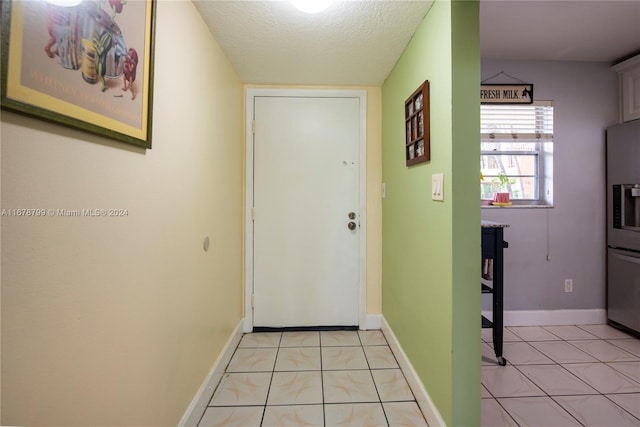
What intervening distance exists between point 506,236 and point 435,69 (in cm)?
186

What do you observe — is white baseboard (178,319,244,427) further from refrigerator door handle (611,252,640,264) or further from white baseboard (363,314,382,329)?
refrigerator door handle (611,252,640,264)

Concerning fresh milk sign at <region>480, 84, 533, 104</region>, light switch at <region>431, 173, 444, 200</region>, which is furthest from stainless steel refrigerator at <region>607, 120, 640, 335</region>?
light switch at <region>431, 173, 444, 200</region>

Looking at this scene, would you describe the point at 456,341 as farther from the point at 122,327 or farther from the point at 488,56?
the point at 488,56

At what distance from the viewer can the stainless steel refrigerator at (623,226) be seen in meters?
2.22

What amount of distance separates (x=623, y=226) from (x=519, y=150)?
1.04 metres

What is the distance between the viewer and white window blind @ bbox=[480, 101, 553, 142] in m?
2.52

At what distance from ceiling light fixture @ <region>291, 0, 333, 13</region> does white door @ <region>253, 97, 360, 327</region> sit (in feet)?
3.31

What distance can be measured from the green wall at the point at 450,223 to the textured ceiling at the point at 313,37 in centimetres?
20

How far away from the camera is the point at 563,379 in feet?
5.75

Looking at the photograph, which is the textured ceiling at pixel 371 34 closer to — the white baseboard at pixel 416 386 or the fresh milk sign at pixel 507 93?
the fresh milk sign at pixel 507 93

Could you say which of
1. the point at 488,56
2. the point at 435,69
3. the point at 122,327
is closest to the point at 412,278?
the point at 435,69

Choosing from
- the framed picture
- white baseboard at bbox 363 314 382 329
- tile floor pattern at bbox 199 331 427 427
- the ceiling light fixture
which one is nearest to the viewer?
the framed picture

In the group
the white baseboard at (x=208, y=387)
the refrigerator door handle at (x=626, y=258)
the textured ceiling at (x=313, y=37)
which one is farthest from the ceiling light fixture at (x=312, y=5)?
the refrigerator door handle at (x=626, y=258)

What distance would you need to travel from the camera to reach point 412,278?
171 centimetres
